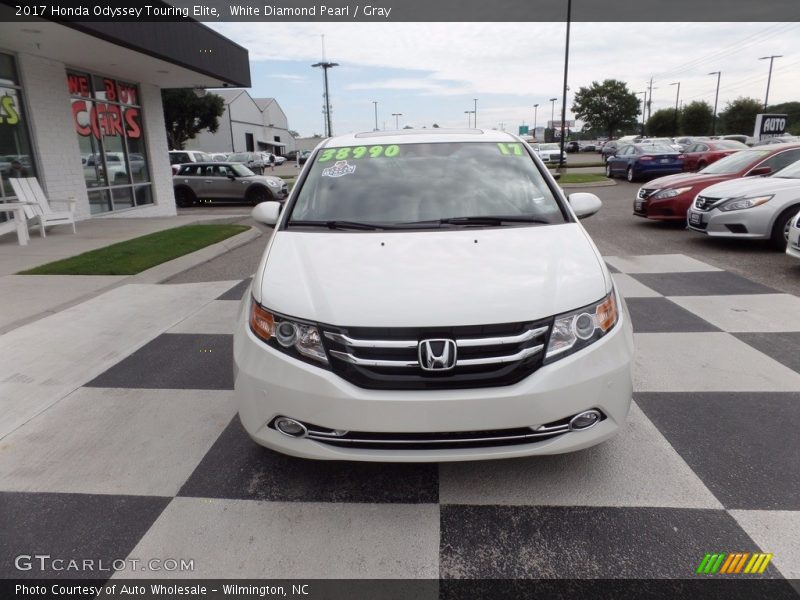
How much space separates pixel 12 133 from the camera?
37.5 feet

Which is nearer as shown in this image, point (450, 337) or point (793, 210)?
point (450, 337)

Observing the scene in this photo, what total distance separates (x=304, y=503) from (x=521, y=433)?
1131 millimetres

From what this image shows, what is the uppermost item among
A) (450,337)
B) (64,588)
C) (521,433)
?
(450,337)

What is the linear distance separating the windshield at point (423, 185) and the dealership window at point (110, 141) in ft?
40.1

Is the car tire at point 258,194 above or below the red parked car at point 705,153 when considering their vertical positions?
below

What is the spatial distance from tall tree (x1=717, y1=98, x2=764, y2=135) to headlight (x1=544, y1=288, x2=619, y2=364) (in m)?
76.4

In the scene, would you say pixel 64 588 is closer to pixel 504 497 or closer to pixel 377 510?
pixel 377 510

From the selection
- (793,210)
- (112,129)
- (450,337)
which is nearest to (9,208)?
(112,129)

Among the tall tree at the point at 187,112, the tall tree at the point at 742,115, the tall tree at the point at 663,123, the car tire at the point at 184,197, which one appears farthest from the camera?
the tall tree at the point at 663,123

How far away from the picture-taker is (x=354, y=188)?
12.2 ft

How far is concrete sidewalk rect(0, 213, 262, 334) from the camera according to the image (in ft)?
20.0

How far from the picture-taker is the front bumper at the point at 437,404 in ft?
7.80

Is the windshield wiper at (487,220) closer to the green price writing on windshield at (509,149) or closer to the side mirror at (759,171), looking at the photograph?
the green price writing on windshield at (509,149)

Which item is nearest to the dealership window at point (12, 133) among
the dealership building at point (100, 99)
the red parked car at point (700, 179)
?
the dealership building at point (100, 99)
